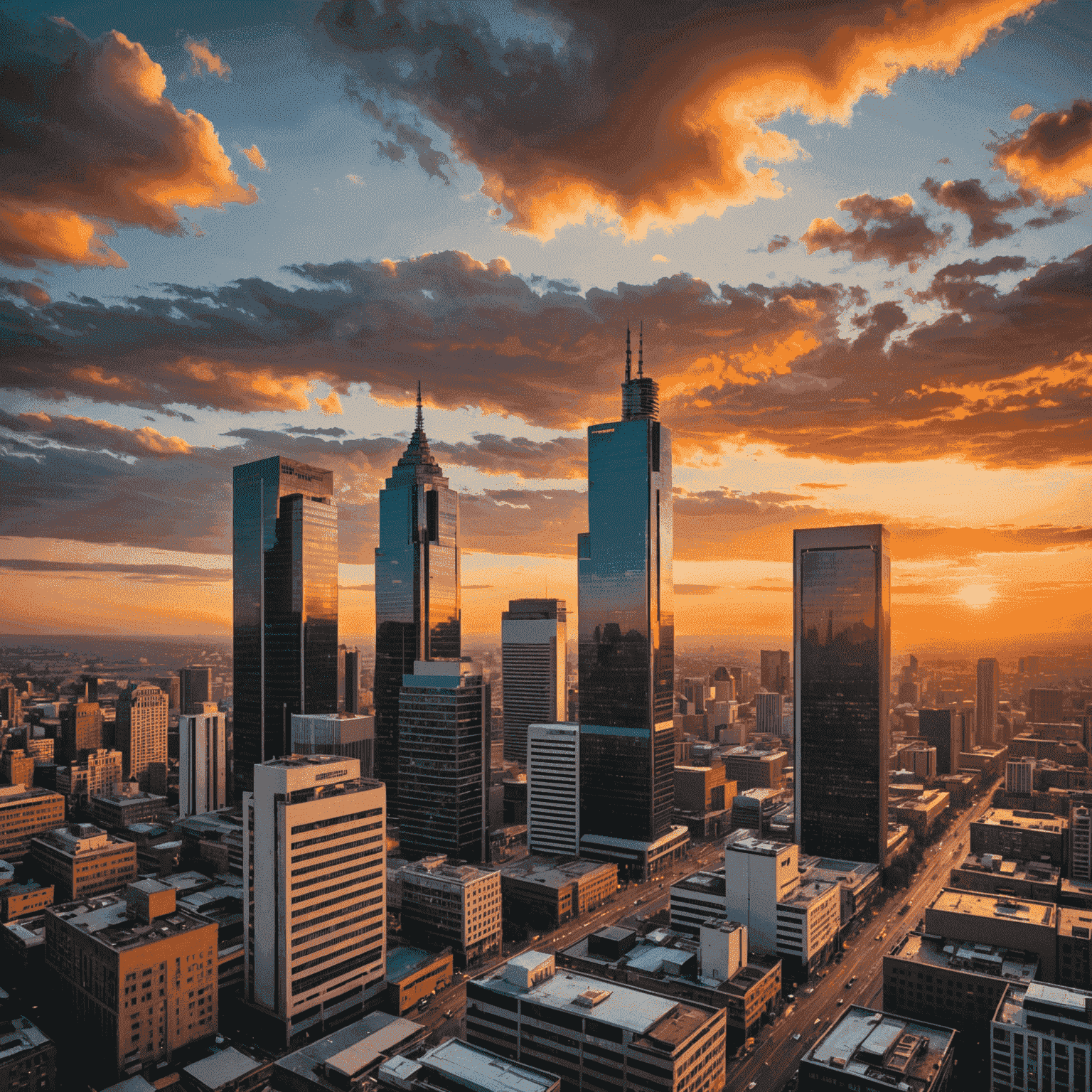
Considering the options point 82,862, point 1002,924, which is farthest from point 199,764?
point 1002,924

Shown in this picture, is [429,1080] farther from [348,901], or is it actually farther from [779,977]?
[779,977]

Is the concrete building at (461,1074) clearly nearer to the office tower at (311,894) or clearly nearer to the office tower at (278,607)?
the office tower at (311,894)

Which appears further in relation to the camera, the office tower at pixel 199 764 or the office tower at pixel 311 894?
the office tower at pixel 199 764

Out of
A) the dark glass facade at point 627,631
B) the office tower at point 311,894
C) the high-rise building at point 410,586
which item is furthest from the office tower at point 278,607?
the office tower at point 311,894

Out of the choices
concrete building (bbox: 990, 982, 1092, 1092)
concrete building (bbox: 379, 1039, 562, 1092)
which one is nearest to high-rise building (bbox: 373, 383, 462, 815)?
concrete building (bbox: 379, 1039, 562, 1092)

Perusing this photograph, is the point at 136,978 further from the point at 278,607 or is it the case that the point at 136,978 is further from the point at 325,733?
the point at 278,607

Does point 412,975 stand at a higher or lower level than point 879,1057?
lower

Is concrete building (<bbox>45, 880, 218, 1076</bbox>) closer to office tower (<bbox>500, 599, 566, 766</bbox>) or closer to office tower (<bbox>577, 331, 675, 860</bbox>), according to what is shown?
office tower (<bbox>577, 331, 675, 860</bbox>)

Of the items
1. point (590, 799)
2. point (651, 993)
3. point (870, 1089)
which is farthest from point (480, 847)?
point (870, 1089)
